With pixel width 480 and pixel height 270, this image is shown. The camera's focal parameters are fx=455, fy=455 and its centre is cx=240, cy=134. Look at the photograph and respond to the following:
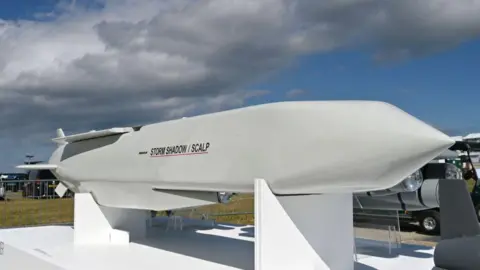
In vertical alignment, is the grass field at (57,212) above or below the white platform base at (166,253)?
below

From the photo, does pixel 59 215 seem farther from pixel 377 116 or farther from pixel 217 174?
pixel 377 116

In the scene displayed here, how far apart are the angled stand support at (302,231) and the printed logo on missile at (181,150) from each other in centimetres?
98

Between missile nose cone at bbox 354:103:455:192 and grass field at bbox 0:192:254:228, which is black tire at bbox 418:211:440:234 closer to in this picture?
grass field at bbox 0:192:254:228

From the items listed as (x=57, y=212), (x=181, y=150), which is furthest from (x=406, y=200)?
(x=57, y=212)

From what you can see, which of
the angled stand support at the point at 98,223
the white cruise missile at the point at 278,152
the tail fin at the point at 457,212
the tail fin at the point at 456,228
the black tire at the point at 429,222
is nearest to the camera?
the white cruise missile at the point at 278,152

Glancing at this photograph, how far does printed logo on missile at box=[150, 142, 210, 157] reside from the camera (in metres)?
4.93

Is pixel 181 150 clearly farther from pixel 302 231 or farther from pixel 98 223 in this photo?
pixel 98 223

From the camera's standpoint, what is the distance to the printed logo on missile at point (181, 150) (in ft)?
16.2

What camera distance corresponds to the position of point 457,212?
4543 millimetres

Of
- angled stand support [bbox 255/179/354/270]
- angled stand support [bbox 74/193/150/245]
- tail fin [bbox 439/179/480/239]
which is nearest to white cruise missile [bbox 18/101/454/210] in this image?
angled stand support [bbox 255/179/354/270]

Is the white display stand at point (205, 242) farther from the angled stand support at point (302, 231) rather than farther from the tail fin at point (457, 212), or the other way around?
the tail fin at point (457, 212)

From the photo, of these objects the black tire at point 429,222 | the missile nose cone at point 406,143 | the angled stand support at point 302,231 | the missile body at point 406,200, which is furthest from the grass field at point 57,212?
the missile nose cone at point 406,143

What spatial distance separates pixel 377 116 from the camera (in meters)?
3.72

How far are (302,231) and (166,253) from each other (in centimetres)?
238
